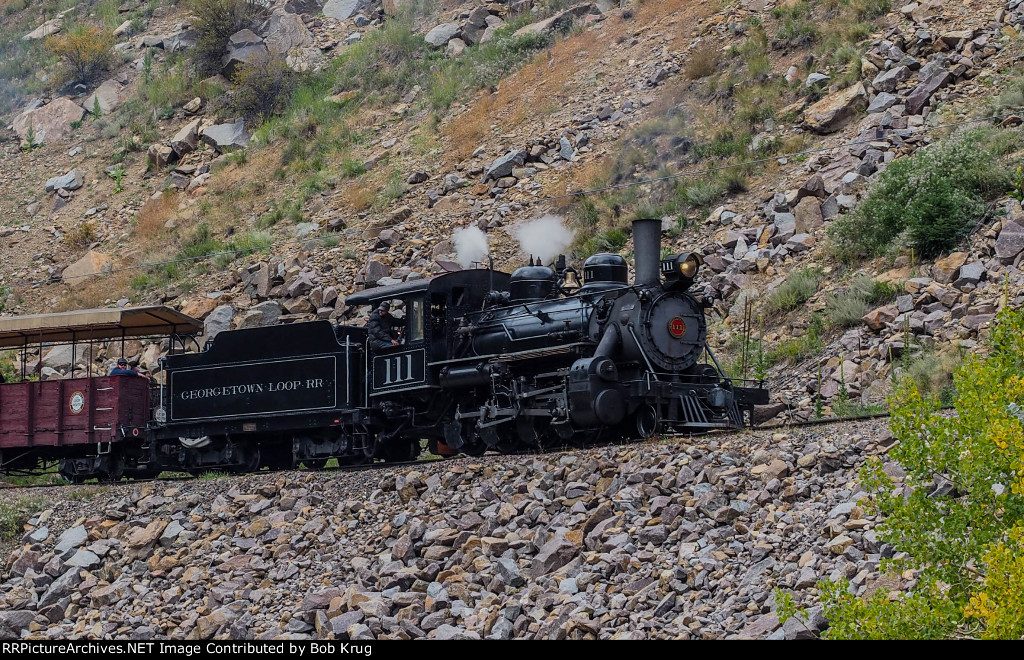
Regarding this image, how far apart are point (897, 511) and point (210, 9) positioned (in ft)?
143

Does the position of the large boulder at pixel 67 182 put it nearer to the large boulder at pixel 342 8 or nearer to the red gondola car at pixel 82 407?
the large boulder at pixel 342 8

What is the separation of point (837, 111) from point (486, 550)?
17.7 meters

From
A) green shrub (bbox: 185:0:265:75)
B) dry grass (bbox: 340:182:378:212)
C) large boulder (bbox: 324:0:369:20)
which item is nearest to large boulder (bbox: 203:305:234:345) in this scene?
dry grass (bbox: 340:182:378:212)

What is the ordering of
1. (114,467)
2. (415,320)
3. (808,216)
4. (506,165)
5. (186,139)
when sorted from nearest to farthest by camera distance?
(415,320)
(114,467)
(808,216)
(506,165)
(186,139)

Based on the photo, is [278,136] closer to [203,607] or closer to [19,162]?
[19,162]

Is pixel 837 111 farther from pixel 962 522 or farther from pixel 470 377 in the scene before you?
pixel 962 522

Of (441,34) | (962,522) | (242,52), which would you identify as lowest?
(962,522)

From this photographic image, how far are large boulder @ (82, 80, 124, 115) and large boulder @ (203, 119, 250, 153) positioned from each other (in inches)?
308

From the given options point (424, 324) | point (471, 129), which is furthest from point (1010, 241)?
point (471, 129)

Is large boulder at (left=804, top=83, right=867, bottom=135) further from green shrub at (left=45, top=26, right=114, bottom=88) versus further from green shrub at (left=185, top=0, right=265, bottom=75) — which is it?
green shrub at (left=45, top=26, right=114, bottom=88)

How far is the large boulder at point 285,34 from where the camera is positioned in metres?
47.0

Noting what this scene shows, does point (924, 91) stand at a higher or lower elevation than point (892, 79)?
lower

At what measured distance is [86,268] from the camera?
37188 millimetres

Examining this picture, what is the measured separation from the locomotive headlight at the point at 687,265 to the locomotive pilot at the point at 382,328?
5256 mm
